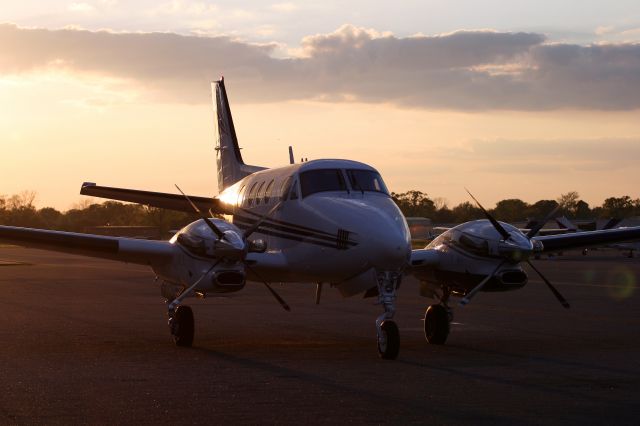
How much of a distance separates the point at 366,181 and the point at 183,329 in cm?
383

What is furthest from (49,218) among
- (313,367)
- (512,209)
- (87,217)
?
(313,367)

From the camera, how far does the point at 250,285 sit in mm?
35750

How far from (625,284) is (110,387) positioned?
28.3 m

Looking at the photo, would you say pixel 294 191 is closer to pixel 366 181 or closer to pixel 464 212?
pixel 366 181

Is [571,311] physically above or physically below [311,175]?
below

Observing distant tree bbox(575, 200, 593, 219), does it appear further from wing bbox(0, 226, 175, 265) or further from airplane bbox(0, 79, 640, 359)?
wing bbox(0, 226, 175, 265)

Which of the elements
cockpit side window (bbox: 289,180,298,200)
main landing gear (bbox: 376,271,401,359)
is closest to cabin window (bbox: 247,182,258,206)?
cockpit side window (bbox: 289,180,298,200)

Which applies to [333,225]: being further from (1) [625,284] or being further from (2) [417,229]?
(2) [417,229]

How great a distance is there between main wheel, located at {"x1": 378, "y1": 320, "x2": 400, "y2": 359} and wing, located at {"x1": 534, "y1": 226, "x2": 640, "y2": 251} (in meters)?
4.94

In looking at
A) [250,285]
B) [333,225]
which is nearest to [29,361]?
[333,225]

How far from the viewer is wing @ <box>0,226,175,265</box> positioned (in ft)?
55.8

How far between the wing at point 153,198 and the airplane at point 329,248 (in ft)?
9.60

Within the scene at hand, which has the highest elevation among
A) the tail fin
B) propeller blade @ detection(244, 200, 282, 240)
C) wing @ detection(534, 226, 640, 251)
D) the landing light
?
the tail fin

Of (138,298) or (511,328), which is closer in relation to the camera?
(511,328)
